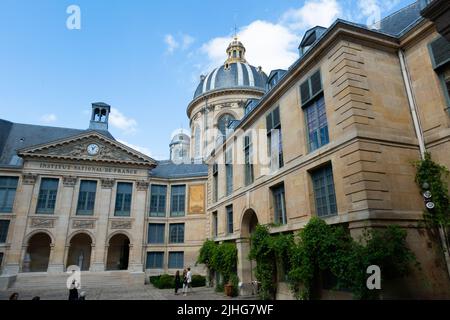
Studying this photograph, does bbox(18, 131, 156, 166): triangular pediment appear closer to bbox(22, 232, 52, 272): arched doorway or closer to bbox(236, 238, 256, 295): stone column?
bbox(22, 232, 52, 272): arched doorway

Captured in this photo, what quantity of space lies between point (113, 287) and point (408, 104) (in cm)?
2245

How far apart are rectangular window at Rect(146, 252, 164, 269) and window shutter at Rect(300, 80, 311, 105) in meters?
21.6

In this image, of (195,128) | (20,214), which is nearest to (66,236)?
(20,214)

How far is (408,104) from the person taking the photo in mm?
9891

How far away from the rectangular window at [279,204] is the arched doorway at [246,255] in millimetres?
2490

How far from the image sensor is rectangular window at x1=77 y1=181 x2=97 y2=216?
25.7 metres

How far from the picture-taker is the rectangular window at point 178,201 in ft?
94.7

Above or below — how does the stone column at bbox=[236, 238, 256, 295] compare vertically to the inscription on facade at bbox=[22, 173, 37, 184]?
below

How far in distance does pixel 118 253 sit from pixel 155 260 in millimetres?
3954

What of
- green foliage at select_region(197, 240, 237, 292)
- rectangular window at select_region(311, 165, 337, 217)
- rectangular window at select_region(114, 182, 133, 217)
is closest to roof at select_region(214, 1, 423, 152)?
rectangular window at select_region(311, 165, 337, 217)

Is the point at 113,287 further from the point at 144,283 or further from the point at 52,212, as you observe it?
the point at 52,212

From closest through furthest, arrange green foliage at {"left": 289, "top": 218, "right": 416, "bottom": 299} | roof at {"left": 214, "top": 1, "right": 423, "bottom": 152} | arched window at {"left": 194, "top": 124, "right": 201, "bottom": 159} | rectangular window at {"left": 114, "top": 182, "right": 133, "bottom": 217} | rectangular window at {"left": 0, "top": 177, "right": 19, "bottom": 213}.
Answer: green foliage at {"left": 289, "top": 218, "right": 416, "bottom": 299}, roof at {"left": 214, "top": 1, "right": 423, "bottom": 152}, rectangular window at {"left": 0, "top": 177, "right": 19, "bottom": 213}, rectangular window at {"left": 114, "top": 182, "right": 133, "bottom": 217}, arched window at {"left": 194, "top": 124, "right": 201, "bottom": 159}

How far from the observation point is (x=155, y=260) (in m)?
26.9

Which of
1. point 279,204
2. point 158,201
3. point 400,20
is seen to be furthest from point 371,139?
point 158,201
